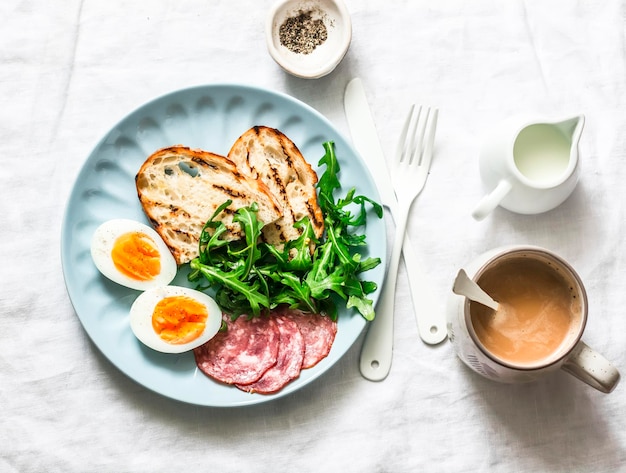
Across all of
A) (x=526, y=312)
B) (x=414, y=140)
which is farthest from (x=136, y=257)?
(x=526, y=312)

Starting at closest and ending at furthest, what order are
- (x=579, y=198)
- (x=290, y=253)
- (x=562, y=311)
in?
(x=562, y=311) < (x=290, y=253) < (x=579, y=198)

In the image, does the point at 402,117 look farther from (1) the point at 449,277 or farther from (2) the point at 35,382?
(2) the point at 35,382

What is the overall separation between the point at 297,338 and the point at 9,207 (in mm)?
868

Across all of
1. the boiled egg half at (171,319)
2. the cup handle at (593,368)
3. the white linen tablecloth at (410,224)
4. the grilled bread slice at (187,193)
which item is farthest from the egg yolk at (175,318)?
the cup handle at (593,368)

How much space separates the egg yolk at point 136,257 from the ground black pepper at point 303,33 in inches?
25.8

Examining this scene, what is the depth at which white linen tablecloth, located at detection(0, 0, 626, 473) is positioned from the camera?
5.90 feet

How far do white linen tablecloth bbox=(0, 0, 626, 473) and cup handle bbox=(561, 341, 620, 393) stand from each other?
269 millimetres

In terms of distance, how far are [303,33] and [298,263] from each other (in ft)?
2.10

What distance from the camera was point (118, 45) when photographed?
6.08 ft

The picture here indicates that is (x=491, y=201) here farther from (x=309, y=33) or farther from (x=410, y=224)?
(x=309, y=33)

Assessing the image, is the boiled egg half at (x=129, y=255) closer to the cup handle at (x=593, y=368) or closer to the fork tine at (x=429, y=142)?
the fork tine at (x=429, y=142)

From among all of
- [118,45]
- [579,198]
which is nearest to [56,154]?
[118,45]

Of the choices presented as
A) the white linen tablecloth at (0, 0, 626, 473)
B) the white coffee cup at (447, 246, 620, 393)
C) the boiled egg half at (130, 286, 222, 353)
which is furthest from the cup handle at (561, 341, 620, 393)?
the boiled egg half at (130, 286, 222, 353)

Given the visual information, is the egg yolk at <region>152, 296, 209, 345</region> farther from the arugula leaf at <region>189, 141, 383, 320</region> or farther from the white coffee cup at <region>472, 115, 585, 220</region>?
the white coffee cup at <region>472, 115, 585, 220</region>
